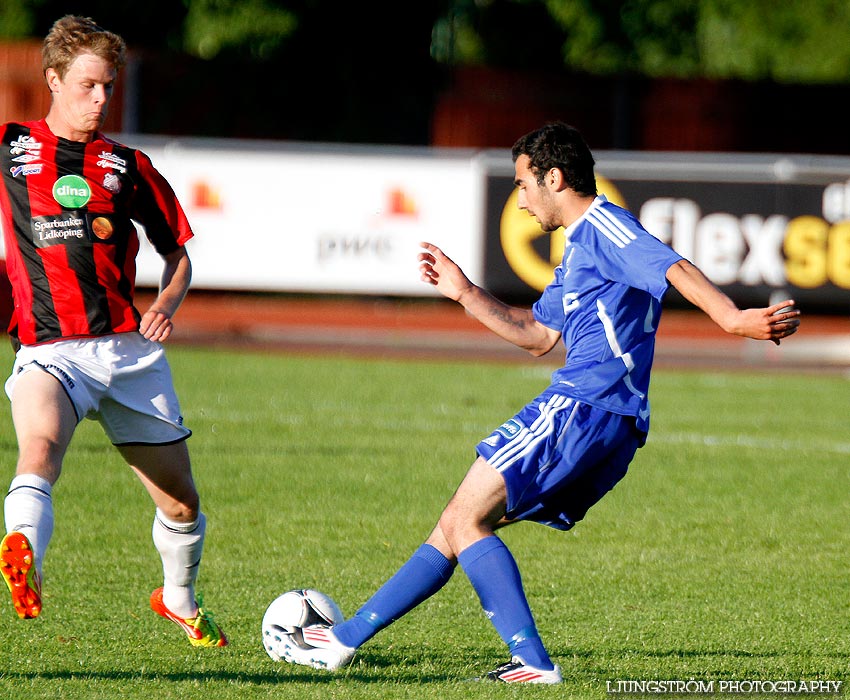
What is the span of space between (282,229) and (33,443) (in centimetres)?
1325

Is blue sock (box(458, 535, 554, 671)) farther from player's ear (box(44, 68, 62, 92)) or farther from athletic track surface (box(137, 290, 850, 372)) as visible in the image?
athletic track surface (box(137, 290, 850, 372))

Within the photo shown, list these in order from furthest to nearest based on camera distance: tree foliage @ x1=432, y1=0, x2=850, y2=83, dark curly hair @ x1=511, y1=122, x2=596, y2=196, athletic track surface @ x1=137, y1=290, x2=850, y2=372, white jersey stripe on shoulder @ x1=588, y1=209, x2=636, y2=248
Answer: tree foliage @ x1=432, y1=0, x2=850, y2=83
athletic track surface @ x1=137, y1=290, x2=850, y2=372
dark curly hair @ x1=511, y1=122, x2=596, y2=196
white jersey stripe on shoulder @ x1=588, y1=209, x2=636, y2=248

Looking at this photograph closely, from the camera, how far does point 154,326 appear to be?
4.88 metres

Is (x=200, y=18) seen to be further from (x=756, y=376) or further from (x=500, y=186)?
(x=756, y=376)

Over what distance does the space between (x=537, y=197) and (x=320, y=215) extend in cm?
1299

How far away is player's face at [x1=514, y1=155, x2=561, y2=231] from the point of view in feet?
15.8

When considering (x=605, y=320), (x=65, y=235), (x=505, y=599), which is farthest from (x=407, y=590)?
(x=65, y=235)

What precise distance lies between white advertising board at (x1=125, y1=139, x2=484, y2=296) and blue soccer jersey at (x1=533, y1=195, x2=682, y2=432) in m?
12.8

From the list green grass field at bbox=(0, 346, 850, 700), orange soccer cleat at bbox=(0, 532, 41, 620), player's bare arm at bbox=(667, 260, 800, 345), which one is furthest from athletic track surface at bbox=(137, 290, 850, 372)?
orange soccer cleat at bbox=(0, 532, 41, 620)

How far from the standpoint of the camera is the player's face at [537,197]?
4.81 metres

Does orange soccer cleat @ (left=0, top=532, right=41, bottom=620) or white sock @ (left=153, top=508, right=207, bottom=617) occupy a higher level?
orange soccer cleat @ (left=0, top=532, right=41, bottom=620)

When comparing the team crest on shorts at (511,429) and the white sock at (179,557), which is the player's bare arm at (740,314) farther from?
the white sock at (179,557)

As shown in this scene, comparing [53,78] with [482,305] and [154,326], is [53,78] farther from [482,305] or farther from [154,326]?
[482,305]

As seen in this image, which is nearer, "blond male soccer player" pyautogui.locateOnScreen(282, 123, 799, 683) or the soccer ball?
"blond male soccer player" pyautogui.locateOnScreen(282, 123, 799, 683)
